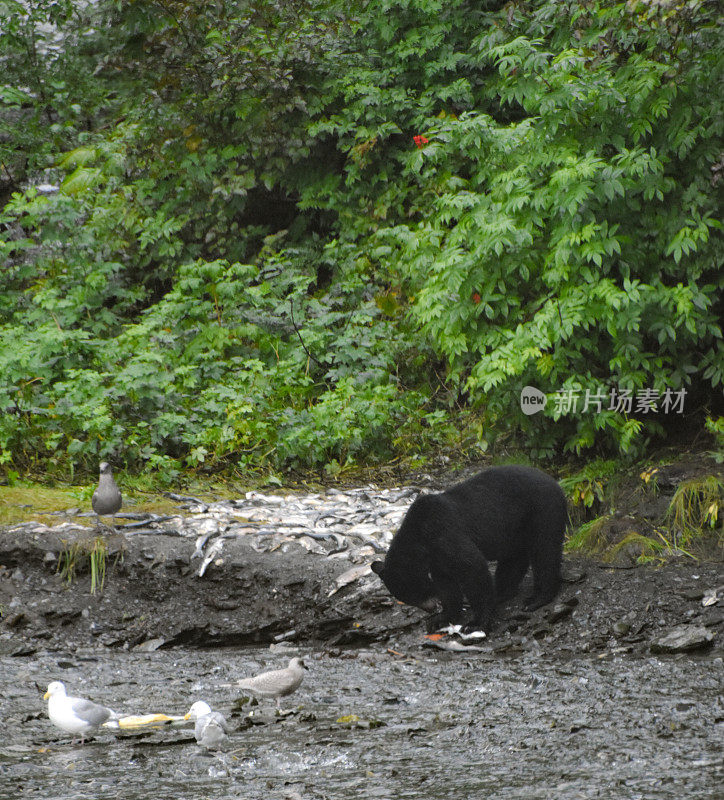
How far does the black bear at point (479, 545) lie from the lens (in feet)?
17.6

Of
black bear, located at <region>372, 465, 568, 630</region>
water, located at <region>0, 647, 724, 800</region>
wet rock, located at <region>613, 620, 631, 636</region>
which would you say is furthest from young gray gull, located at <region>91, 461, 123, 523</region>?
wet rock, located at <region>613, 620, 631, 636</region>

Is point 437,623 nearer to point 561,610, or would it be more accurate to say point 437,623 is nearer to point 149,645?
point 561,610

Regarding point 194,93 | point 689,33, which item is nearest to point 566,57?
point 689,33

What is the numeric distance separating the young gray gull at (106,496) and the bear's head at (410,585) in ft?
7.67

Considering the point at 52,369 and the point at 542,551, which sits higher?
the point at 52,369

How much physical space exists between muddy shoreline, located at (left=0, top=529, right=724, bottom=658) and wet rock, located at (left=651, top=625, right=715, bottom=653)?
0.03 metres

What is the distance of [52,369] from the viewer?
9445mm

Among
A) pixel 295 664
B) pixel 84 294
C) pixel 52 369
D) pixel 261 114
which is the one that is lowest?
pixel 295 664

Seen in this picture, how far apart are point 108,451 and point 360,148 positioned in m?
5.70

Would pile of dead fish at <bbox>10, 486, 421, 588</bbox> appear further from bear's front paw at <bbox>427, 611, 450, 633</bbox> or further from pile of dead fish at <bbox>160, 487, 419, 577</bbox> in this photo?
bear's front paw at <bbox>427, 611, 450, 633</bbox>

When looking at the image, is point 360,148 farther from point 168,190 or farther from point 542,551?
point 542,551

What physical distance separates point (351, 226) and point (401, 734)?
31.9 ft

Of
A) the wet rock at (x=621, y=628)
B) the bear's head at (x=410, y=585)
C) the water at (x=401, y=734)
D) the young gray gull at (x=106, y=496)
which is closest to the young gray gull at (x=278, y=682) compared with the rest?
the water at (x=401, y=734)

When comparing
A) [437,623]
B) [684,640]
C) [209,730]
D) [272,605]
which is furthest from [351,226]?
[209,730]
